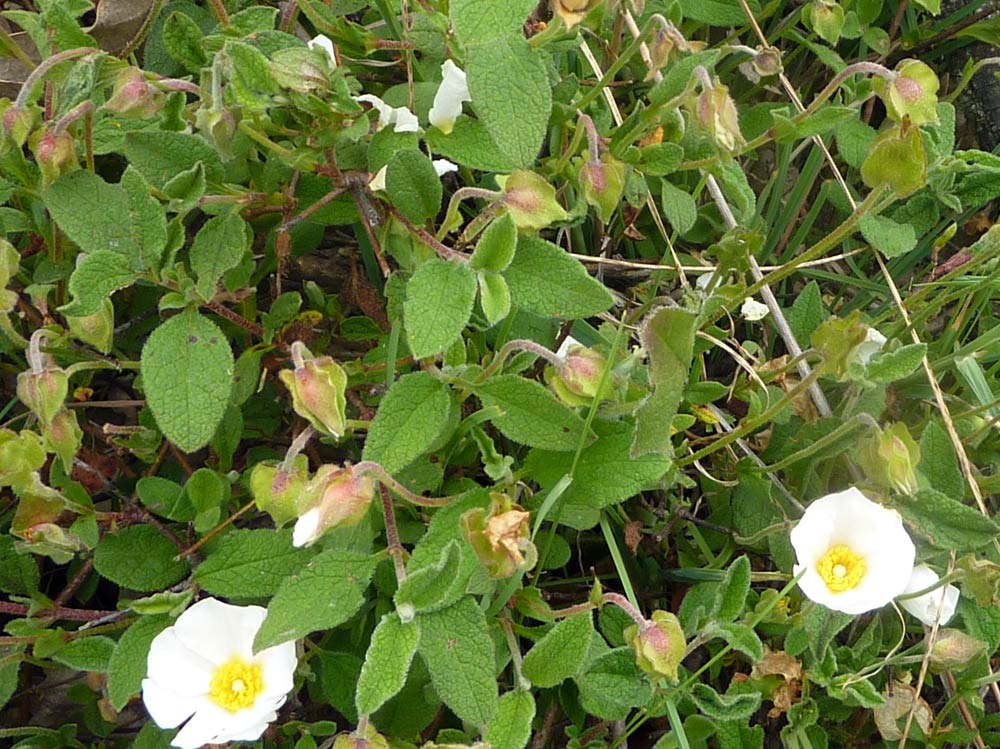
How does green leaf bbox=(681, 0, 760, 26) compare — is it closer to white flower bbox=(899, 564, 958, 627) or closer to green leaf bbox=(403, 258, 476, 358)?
green leaf bbox=(403, 258, 476, 358)

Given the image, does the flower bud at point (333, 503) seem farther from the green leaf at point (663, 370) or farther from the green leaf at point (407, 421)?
the green leaf at point (663, 370)

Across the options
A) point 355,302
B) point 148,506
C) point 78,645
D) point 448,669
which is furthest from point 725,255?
point 78,645

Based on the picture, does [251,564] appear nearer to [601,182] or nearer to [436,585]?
[436,585]

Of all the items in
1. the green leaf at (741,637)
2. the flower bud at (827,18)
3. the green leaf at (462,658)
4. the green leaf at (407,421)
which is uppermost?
the flower bud at (827,18)

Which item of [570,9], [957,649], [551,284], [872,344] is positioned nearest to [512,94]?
[570,9]

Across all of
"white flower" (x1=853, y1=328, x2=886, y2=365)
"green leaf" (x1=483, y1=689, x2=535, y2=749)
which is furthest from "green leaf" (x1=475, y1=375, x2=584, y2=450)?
"white flower" (x1=853, y1=328, x2=886, y2=365)

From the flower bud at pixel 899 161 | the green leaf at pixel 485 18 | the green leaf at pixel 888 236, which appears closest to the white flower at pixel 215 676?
the green leaf at pixel 485 18
